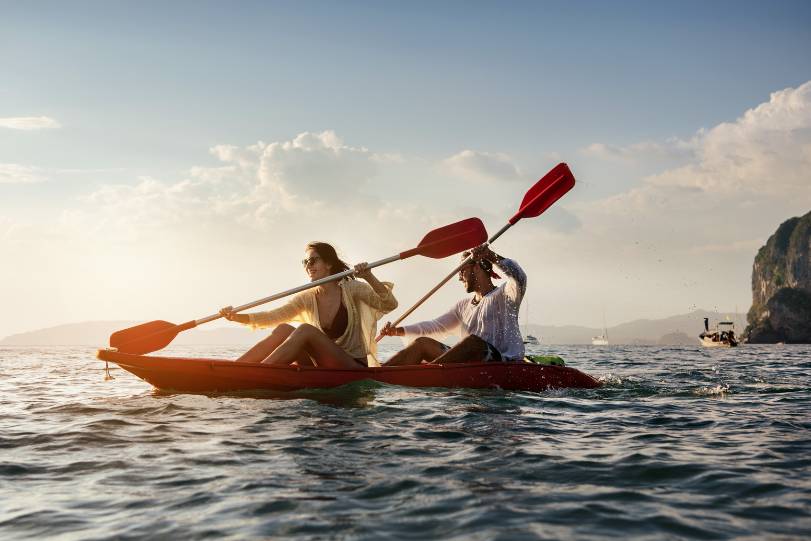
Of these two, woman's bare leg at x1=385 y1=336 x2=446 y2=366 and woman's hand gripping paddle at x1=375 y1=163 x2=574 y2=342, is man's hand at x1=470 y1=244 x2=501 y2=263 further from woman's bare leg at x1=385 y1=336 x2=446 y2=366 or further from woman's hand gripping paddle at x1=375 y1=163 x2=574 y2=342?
woman's hand gripping paddle at x1=375 y1=163 x2=574 y2=342

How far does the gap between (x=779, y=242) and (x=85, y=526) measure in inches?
6093

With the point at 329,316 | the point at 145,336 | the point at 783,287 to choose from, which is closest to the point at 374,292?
the point at 329,316

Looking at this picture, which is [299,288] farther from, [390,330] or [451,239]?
[451,239]

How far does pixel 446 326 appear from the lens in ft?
28.3

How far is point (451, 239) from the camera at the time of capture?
8.77 meters

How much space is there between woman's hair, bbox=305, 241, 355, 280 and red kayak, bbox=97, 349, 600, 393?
1.21 metres

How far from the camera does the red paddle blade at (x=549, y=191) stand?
9.88 metres

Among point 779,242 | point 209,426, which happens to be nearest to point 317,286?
point 209,426

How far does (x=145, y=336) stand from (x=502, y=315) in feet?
14.8

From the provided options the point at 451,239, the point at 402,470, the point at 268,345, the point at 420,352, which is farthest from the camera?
the point at 451,239

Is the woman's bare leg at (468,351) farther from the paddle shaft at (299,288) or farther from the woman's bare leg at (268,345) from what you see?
the woman's bare leg at (268,345)

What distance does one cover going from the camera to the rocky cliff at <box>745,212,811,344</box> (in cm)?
10656

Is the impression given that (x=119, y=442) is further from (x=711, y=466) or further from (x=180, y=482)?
(x=711, y=466)

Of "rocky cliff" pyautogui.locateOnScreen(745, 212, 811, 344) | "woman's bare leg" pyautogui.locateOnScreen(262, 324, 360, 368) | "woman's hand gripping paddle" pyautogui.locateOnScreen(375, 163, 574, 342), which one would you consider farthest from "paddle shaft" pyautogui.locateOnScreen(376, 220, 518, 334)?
"rocky cliff" pyautogui.locateOnScreen(745, 212, 811, 344)
